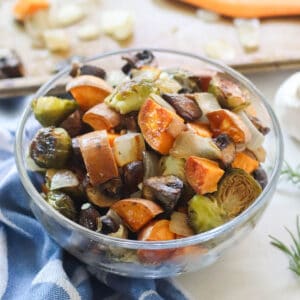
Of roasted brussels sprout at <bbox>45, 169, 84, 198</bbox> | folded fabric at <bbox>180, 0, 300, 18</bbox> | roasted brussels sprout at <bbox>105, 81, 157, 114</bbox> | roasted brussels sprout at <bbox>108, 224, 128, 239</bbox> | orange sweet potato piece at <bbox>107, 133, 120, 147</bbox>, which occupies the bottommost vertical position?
folded fabric at <bbox>180, 0, 300, 18</bbox>

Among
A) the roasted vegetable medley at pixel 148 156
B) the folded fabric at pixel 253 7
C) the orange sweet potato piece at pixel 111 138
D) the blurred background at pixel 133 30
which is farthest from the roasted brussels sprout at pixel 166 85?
the folded fabric at pixel 253 7

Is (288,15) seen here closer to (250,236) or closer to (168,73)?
(168,73)

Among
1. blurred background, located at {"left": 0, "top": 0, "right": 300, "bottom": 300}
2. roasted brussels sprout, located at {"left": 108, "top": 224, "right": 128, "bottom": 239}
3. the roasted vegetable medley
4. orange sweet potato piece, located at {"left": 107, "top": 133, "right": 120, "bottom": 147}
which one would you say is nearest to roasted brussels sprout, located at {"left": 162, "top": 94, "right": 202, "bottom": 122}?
the roasted vegetable medley

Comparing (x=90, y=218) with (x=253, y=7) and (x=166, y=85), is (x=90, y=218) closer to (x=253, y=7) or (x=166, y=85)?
(x=166, y=85)

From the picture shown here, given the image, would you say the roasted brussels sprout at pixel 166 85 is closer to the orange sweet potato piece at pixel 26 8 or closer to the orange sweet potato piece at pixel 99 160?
the orange sweet potato piece at pixel 99 160

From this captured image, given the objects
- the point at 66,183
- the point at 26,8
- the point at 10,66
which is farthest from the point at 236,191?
the point at 26,8

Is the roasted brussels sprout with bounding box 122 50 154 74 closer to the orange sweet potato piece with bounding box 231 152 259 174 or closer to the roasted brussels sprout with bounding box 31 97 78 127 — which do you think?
the roasted brussels sprout with bounding box 31 97 78 127
